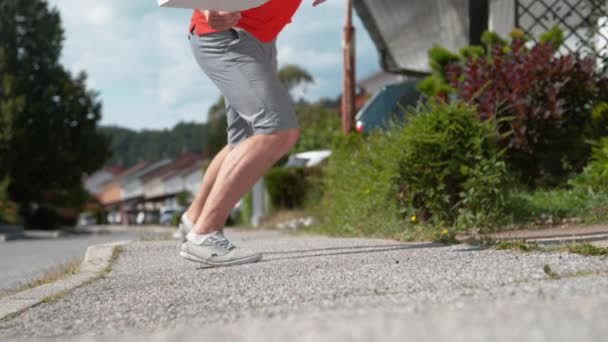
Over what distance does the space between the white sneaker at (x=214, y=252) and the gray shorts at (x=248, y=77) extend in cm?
62

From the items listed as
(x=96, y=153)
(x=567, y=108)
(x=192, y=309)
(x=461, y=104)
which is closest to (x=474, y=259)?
(x=192, y=309)

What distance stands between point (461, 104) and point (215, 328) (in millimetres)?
4888

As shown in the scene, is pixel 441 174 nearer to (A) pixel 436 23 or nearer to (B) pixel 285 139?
(B) pixel 285 139

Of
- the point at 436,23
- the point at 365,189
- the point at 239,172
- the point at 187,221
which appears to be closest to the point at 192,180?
the point at 436,23

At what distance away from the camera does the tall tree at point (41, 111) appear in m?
30.9

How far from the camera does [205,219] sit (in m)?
4.24

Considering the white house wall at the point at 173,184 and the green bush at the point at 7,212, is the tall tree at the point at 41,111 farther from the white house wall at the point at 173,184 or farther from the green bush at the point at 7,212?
the white house wall at the point at 173,184

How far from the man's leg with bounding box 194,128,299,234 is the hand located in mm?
586

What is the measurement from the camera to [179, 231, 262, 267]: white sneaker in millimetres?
4203

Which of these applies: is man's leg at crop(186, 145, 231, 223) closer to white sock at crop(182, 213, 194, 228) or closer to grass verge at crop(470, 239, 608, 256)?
white sock at crop(182, 213, 194, 228)

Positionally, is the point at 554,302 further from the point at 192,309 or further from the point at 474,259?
the point at 474,259

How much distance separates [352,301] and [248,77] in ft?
6.46

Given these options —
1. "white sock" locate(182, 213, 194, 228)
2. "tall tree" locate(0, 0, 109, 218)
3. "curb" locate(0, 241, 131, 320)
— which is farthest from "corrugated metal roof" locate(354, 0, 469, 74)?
"tall tree" locate(0, 0, 109, 218)

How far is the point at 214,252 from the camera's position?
420 cm
